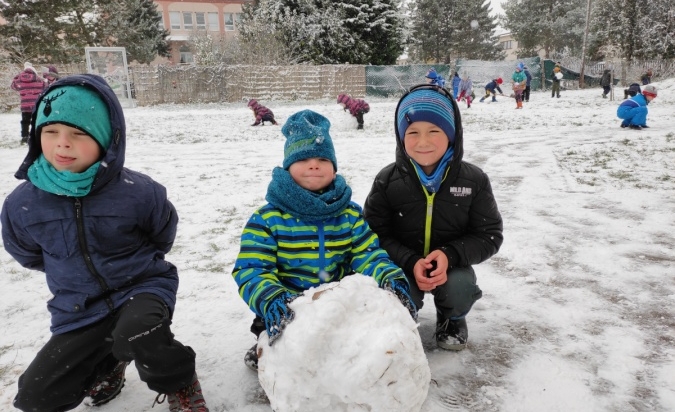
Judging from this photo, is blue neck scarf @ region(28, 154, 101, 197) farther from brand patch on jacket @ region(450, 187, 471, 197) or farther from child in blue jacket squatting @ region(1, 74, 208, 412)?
brand patch on jacket @ region(450, 187, 471, 197)

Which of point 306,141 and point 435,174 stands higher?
point 306,141

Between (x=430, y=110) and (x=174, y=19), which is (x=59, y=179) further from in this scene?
(x=174, y=19)

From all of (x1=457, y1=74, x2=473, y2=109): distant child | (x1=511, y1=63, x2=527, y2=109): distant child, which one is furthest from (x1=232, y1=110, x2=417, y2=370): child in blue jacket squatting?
(x1=457, y1=74, x2=473, y2=109): distant child

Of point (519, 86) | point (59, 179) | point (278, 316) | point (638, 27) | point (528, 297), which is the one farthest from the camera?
point (638, 27)

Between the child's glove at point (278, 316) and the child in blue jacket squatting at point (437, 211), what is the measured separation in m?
0.72

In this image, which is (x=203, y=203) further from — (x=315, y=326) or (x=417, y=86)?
(x=315, y=326)

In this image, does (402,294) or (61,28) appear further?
(61,28)

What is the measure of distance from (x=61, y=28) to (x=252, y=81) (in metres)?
13.2

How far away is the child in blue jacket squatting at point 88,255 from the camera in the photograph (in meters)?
1.62

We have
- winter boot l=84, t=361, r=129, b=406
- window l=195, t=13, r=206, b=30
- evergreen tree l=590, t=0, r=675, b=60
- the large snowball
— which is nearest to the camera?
the large snowball

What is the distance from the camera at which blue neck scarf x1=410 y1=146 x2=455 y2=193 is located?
209cm

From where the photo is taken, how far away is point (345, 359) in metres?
1.41

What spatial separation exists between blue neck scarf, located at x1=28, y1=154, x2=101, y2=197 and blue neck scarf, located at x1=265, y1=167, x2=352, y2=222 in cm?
68

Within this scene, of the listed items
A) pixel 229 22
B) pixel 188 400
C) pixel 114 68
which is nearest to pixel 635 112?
pixel 188 400
